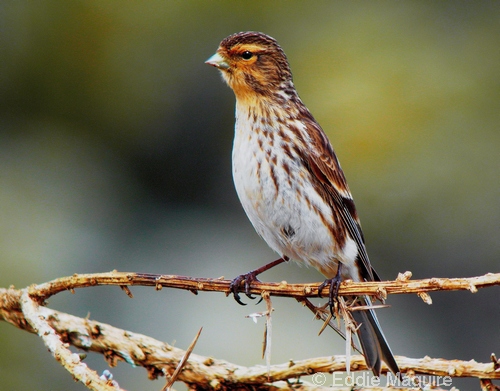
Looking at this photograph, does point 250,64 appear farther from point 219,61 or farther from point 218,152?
point 218,152

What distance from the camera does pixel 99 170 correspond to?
703cm

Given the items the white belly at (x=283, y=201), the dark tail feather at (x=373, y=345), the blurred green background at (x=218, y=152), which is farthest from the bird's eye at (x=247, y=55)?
the blurred green background at (x=218, y=152)

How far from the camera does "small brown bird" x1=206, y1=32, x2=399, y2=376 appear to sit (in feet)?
11.9

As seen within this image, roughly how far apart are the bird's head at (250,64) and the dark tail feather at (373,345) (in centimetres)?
135

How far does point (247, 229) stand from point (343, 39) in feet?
9.37

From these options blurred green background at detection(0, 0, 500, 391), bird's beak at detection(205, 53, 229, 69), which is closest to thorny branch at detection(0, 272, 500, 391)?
bird's beak at detection(205, 53, 229, 69)

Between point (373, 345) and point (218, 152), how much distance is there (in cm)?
474

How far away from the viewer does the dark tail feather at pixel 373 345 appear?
2.26m

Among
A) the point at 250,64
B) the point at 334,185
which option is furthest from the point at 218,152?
the point at 334,185

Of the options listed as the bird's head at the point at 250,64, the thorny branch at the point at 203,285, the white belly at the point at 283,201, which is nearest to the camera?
the thorny branch at the point at 203,285

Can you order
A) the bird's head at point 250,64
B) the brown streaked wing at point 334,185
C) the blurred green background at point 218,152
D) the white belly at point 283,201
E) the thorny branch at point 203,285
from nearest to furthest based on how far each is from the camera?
1. the thorny branch at point 203,285
2. the white belly at point 283,201
3. the brown streaked wing at point 334,185
4. the bird's head at point 250,64
5. the blurred green background at point 218,152

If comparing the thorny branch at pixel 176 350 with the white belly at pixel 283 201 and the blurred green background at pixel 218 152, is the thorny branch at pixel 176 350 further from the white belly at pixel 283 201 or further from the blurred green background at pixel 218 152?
the blurred green background at pixel 218 152

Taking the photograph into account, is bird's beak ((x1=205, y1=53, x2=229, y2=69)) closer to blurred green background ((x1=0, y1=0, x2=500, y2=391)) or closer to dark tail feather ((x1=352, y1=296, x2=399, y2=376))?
dark tail feather ((x1=352, y1=296, x2=399, y2=376))

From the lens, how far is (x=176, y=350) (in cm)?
225
